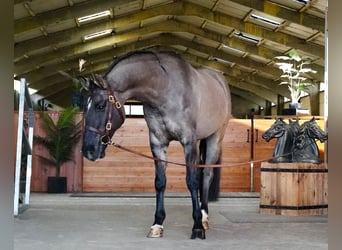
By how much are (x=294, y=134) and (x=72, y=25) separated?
10113mm

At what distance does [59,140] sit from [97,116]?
4402mm

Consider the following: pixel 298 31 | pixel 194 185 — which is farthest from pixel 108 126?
pixel 298 31

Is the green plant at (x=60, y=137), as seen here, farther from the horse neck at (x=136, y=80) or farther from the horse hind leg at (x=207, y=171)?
the horse neck at (x=136, y=80)

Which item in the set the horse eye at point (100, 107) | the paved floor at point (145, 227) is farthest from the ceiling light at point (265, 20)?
the horse eye at point (100, 107)

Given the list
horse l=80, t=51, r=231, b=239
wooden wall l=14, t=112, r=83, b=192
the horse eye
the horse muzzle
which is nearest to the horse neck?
horse l=80, t=51, r=231, b=239

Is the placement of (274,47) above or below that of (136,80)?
above

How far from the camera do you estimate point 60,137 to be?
7.70 meters

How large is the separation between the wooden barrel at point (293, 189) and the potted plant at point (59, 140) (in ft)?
11.4

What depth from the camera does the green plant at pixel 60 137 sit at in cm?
769

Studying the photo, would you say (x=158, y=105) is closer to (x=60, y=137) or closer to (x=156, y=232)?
(x=156, y=232)

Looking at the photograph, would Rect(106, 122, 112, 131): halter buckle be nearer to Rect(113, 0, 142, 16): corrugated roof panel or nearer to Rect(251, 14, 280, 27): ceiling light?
Rect(113, 0, 142, 16): corrugated roof panel

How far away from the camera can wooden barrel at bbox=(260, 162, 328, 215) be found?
17.0 feet

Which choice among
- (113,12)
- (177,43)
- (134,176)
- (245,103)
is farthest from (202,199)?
(245,103)

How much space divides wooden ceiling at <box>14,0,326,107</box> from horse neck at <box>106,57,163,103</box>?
4821 mm
